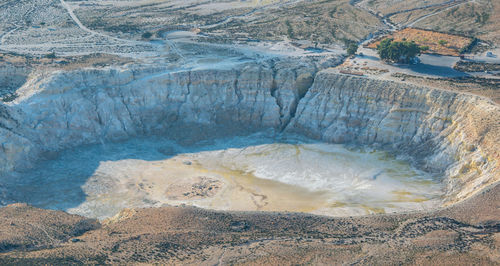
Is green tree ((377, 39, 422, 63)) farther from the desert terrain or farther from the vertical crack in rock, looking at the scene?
the vertical crack in rock

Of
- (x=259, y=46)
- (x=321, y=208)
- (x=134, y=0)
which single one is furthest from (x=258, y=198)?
(x=134, y=0)

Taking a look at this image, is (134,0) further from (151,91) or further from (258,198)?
(258,198)

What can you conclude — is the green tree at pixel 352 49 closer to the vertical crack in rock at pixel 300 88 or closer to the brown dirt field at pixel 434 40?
the brown dirt field at pixel 434 40

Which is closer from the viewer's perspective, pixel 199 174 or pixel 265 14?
pixel 199 174

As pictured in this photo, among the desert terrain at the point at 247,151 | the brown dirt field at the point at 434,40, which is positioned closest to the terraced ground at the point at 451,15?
the desert terrain at the point at 247,151

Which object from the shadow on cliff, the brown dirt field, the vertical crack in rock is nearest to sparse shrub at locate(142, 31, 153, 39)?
the shadow on cliff

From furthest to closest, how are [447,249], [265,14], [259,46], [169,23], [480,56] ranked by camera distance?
[265,14] < [169,23] < [259,46] < [480,56] < [447,249]

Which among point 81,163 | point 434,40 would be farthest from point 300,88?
point 434,40
